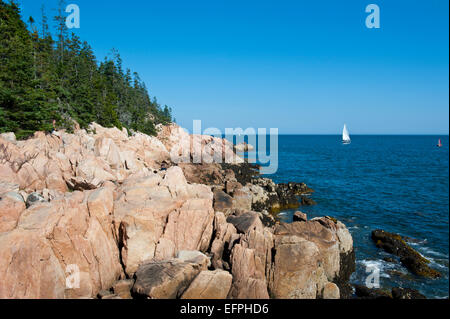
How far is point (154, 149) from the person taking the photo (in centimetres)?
5369

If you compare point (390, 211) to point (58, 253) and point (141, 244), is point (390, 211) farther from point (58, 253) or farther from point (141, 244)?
point (58, 253)

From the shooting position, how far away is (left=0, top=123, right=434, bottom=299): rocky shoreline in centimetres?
1130

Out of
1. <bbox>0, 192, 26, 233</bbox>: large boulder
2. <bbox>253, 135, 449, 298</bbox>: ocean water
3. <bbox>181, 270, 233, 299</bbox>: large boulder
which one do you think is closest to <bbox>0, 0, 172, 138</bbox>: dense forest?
<bbox>0, 192, 26, 233</bbox>: large boulder

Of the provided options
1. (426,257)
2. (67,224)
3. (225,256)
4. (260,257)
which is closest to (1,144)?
(67,224)

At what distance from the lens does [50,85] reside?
31.5 metres

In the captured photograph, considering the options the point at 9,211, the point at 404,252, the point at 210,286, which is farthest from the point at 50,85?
the point at 404,252

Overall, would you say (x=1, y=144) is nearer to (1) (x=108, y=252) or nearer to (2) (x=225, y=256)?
(1) (x=108, y=252)

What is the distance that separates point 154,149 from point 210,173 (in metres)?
19.0

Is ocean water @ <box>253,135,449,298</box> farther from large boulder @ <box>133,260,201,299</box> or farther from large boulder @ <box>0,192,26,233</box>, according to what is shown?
large boulder @ <box>0,192,26,233</box>

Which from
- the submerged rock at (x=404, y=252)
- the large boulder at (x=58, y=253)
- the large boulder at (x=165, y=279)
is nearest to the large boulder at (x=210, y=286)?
the large boulder at (x=165, y=279)

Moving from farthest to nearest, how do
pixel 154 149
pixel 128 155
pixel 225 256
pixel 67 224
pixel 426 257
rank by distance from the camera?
1. pixel 154 149
2. pixel 128 155
3. pixel 426 257
4. pixel 225 256
5. pixel 67 224

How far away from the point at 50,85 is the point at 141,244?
2834 centimetres

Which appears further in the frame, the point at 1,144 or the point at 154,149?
the point at 154,149

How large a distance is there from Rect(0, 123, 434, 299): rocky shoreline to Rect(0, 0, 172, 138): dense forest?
4.96 meters
